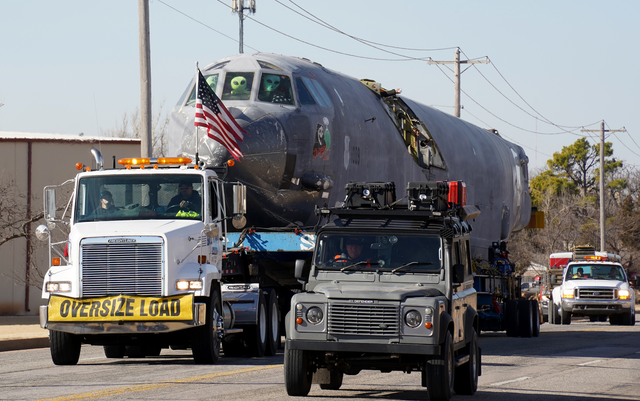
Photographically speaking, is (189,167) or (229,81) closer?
(189,167)

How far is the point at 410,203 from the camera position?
11516 millimetres

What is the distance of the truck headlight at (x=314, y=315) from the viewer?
9852 millimetres

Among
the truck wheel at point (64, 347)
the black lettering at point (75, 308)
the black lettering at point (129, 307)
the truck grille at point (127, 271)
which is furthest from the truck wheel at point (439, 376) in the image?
the truck wheel at point (64, 347)

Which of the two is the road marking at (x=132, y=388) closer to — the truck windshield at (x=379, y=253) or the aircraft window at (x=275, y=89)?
the truck windshield at (x=379, y=253)

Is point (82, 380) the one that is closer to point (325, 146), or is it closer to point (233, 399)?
point (233, 399)

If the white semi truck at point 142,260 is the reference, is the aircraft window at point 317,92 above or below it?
above

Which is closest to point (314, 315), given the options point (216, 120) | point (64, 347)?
point (64, 347)

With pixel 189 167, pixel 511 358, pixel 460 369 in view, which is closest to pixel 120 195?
pixel 189 167

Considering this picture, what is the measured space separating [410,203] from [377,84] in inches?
396

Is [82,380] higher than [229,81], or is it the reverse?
[229,81]

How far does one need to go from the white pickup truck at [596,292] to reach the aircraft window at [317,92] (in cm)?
1827

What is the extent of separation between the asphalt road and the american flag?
3.64 m

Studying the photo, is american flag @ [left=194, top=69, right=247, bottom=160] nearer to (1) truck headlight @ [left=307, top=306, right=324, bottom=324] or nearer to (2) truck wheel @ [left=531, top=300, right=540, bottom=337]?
(1) truck headlight @ [left=307, top=306, right=324, bottom=324]

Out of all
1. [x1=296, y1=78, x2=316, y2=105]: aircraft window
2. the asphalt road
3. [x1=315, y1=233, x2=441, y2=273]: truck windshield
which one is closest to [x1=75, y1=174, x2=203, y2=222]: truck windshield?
the asphalt road
